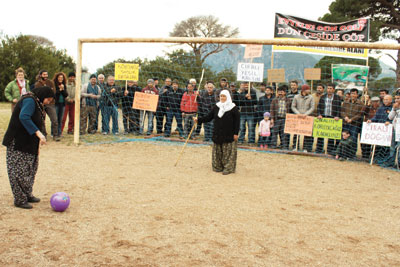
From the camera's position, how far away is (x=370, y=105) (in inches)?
358

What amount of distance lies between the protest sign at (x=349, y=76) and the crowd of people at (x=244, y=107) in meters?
0.27

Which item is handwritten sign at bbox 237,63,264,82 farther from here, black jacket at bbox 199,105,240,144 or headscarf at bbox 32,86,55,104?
headscarf at bbox 32,86,55,104

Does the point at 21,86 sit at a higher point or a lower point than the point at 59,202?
higher

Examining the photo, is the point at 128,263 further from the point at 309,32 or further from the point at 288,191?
the point at 309,32

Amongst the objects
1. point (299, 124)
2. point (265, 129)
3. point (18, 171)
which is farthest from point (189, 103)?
point (18, 171)

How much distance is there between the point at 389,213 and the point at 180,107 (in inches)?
265

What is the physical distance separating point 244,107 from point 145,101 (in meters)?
2.78

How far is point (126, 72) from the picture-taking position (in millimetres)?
10055

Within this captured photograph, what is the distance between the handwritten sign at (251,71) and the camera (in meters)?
9.58

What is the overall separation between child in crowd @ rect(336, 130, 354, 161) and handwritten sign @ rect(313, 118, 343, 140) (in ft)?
0.86

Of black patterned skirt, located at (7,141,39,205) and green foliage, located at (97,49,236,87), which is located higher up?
green foliage, located at (97,49,236,87)

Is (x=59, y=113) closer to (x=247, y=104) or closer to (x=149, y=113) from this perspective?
(x=149, y=113)

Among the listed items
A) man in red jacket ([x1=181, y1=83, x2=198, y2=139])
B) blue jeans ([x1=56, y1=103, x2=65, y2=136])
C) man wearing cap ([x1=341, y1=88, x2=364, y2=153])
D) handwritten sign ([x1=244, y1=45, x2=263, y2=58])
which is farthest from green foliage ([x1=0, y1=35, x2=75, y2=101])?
man wearing cap ([x1=341, y1=88, x2=364, y2=153])

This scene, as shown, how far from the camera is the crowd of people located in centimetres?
893
